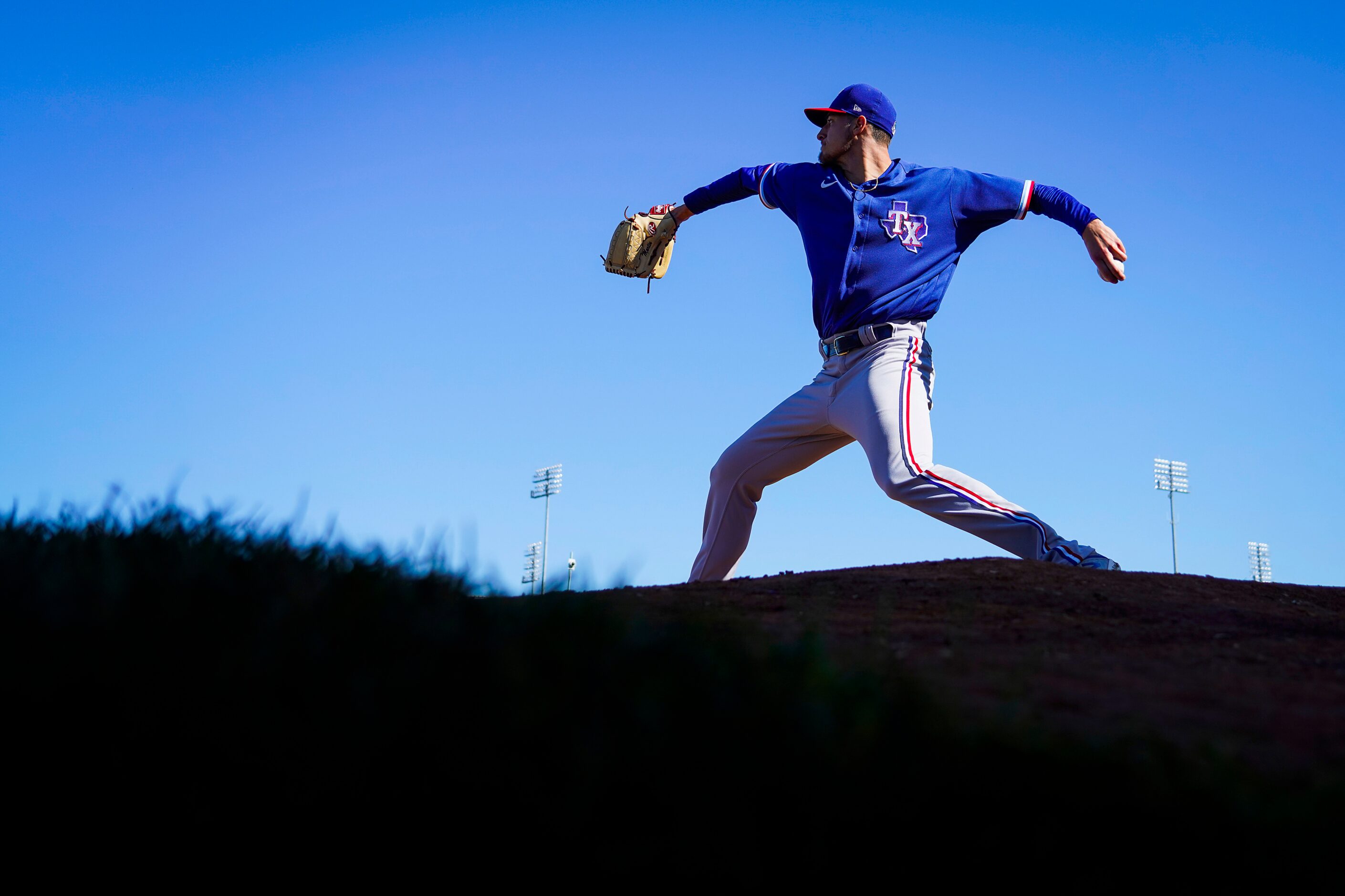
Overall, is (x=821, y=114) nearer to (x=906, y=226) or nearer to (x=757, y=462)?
(x=906, y=226)

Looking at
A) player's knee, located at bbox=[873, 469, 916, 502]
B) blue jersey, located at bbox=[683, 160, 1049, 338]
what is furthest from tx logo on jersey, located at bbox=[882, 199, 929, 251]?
player's knee, located at bbox=[873, 469, 916, 502]

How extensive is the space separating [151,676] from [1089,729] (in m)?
1.79

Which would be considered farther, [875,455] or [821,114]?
[821,114]

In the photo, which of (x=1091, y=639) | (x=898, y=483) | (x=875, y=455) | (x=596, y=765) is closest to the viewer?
(x=596, y=765)

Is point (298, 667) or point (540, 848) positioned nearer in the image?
point (540, 848)

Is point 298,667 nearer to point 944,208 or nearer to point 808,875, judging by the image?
point 808,875

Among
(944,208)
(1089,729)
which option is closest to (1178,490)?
(944,208)

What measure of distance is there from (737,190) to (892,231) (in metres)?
Answer: 1.11

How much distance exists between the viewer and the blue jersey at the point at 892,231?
5652 mm

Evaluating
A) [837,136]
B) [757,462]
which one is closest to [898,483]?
[757,462]

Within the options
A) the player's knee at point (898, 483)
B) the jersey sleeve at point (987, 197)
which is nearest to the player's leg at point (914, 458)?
the player's knee at point (898, 483)

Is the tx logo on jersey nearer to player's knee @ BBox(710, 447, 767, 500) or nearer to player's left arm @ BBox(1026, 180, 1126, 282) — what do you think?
player's left arm @ BBox(1026, 180, 1126, 282)

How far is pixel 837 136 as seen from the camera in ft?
19.5

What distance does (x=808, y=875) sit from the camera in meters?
1.71
